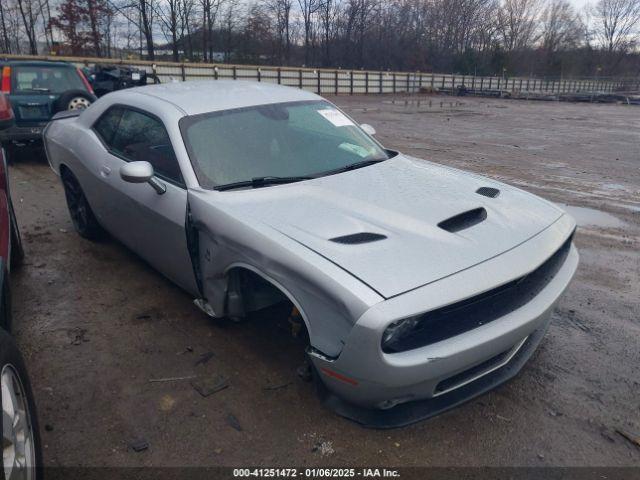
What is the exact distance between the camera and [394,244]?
2.32 m

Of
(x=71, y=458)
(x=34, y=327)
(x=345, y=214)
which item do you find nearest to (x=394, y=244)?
(x=345, y=214)

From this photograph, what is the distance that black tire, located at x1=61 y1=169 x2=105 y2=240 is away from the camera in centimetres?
473

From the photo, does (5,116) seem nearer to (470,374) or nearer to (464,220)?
(464,220)

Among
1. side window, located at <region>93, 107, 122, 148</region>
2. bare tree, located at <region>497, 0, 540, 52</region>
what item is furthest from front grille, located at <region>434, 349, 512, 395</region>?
bare tree, located at <region>497, 0, 540, 52</region>

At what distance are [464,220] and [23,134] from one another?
8211 mm

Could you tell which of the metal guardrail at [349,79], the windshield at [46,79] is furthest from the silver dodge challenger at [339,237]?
the metal guardrail at [349,79]

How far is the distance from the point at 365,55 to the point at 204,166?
59488 millimetres

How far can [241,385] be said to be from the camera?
2799mm

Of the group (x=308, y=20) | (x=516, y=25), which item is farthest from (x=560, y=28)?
(x=308, y=20)

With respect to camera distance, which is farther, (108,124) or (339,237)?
(108,124)

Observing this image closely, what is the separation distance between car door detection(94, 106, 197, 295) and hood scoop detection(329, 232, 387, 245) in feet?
3.71

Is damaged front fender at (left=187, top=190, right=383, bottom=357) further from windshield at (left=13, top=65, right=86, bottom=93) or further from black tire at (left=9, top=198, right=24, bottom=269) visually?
windshield at (left=13, top=65, right=86, bottom=93)

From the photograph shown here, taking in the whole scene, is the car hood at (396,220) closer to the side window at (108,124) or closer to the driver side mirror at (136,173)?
the driver side mirror at (136,173)

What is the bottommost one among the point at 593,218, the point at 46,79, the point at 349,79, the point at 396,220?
the point at 593,218
